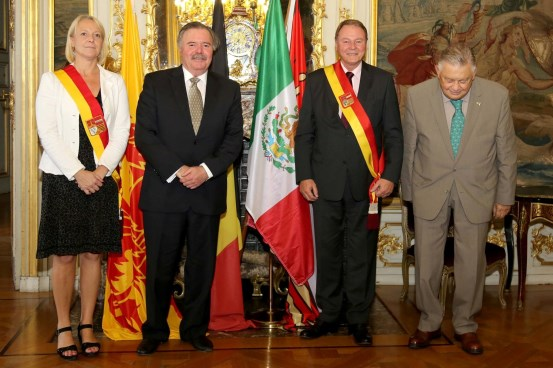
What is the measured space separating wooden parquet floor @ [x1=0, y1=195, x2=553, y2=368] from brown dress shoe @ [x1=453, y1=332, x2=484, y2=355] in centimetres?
3

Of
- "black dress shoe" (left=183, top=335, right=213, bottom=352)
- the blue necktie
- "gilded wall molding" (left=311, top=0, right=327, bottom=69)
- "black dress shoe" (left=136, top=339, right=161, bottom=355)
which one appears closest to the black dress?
"black dress shoe" (left=136, top=339, right=161, bottom=355)

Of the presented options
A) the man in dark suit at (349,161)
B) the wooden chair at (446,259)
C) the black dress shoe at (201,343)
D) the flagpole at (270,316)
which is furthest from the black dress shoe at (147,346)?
the wooden chair at (446,259)

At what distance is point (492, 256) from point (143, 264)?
7.39 ft

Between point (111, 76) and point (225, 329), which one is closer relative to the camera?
point (111, 76)

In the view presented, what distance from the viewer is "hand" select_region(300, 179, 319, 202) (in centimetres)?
369

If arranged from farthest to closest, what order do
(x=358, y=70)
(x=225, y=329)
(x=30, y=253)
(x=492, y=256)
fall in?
(x=30, y=253), (x=492, y=256), (x=225, y=329), (x=358, y=70)

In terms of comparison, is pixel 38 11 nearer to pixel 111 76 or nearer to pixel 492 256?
pixel 111 76

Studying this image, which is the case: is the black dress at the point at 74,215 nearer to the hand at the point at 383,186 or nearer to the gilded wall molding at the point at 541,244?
the hand at the point at 383,186

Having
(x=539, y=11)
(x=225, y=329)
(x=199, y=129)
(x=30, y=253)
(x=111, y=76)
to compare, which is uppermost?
(x=539, y=11)

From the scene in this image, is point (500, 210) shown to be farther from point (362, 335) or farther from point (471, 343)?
point (362, 335)

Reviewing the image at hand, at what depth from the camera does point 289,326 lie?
4062 mm

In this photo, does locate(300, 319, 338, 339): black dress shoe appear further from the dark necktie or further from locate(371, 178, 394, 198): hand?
the dark necktie

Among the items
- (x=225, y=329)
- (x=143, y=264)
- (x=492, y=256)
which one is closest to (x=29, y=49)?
(x=143, y=264)

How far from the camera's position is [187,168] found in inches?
134
